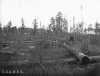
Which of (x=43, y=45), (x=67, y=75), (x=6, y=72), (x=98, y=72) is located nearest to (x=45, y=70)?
(x=67, y=75)

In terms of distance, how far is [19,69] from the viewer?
16.5ft

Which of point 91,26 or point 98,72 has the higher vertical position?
point 91,26

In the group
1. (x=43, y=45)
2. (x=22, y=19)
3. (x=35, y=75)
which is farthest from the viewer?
(x=22, y=19)

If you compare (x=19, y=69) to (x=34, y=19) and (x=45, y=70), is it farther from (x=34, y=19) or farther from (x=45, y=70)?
(x=34, y=19)

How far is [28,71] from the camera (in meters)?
5.08

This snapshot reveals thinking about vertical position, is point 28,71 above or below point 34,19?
below

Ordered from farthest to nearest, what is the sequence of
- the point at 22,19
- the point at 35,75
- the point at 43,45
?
the point at 22,19 → the point at 43,45 → the point at 35,75

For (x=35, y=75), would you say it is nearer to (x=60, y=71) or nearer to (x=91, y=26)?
(x=60, y=71)

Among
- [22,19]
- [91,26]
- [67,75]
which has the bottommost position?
[67,75]

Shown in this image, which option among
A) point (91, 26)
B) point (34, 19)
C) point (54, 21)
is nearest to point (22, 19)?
point (34, 19)

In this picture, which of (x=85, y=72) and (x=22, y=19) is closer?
(x=85, y=72)

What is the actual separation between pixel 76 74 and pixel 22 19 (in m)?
30.4

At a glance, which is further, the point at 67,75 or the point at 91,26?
the point at 91,26

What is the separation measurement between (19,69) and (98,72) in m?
3.60
